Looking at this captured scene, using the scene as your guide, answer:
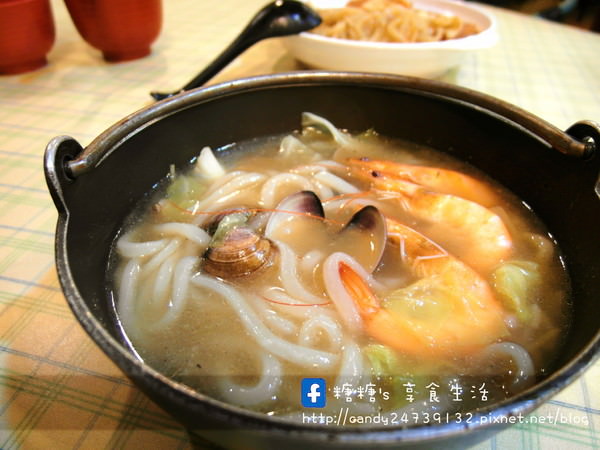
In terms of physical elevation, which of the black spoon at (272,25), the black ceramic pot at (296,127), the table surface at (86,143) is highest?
the black spoon at (272,25)

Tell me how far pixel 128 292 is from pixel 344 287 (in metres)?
0.65

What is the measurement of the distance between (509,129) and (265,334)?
3.62ft

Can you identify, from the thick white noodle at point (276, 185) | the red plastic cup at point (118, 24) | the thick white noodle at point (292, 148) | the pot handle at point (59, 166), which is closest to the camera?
the pot handle at point (59, 166)

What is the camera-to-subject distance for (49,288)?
4.80 feet

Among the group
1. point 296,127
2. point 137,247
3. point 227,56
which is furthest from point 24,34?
point 137,247

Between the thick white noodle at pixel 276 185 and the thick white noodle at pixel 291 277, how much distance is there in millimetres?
250

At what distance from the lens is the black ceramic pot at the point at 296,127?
68 centimetres

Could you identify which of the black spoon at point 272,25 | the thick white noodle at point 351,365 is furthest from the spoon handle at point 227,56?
the thick white noodle at point 351,365

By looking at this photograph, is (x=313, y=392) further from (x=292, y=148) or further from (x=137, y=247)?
(x=292, y=148)

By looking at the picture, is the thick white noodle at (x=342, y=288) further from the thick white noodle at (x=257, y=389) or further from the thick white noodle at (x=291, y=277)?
the thick white noodle at (x=257, y=389)

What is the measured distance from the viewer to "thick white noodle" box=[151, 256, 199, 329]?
1223 millimetres

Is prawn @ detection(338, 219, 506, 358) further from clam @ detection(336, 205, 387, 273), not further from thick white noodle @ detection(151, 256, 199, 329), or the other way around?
thick white noodle @ detection(151, 256, 199, 329)

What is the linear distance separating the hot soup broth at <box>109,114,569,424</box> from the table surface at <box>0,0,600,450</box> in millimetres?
162

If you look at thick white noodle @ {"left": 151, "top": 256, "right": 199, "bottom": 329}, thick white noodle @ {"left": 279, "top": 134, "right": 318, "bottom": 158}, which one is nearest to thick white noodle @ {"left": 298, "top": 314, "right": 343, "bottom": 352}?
thick white noodle @ {"left": 151, "top": 256, "right": 199, "bottom": 329}
